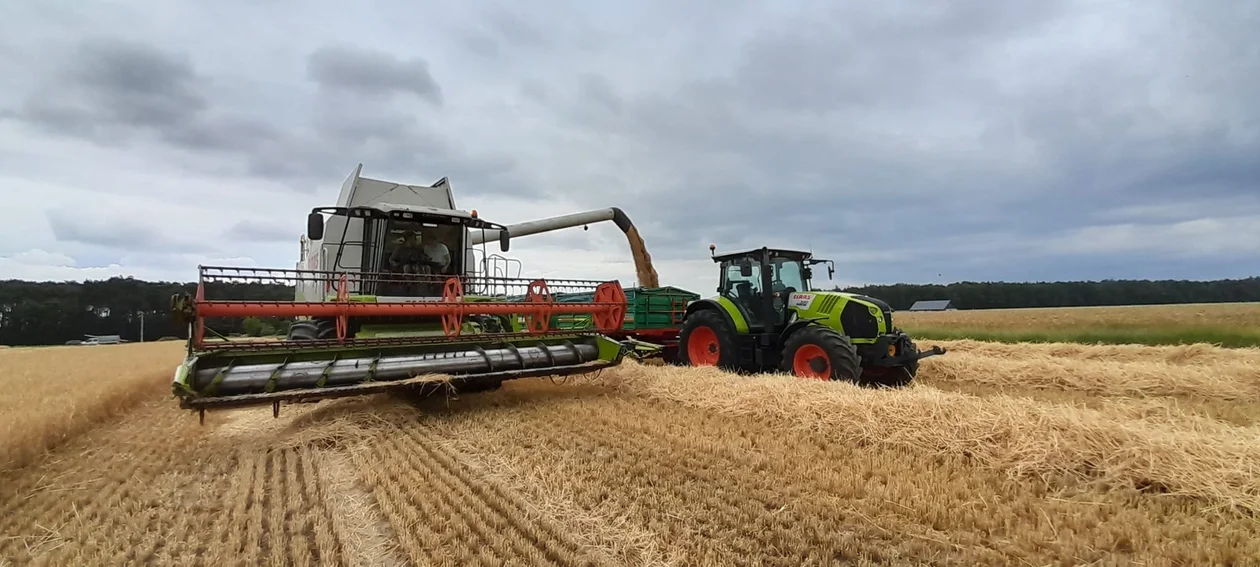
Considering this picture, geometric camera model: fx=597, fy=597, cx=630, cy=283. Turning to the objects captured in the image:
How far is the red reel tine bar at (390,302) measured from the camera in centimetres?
450

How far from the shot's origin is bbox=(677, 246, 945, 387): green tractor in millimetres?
6684

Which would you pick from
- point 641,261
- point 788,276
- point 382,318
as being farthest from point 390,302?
point 641,261

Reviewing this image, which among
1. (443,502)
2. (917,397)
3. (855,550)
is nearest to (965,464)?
(917,397)

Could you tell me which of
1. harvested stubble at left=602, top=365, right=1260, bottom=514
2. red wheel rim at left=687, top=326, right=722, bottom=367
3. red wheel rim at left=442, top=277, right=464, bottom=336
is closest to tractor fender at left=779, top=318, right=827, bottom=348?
red wheel rim at left=687, top=326, right=722, bottom=367

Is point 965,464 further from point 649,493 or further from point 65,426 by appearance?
point 65,426

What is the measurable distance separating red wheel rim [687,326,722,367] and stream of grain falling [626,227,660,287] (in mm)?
3954

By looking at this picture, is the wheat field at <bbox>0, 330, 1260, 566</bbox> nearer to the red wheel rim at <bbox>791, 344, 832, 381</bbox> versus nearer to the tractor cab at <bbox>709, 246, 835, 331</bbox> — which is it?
the red wheel rim at <bbox>791, 344, 832, 381</bbox>

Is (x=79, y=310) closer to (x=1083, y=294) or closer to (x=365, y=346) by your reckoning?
(x=365, y=346)

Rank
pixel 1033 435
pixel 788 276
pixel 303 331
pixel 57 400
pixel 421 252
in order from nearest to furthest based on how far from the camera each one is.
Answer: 1. pixel 1033 435
2. pixel 57 400
3. pixel 303 331
4. pixel 421 252
5. pixel 788 276

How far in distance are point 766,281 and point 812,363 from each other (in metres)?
1.45

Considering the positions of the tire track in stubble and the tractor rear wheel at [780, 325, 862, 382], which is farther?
the tractor rear wheel at [780, 325, 862, 382]

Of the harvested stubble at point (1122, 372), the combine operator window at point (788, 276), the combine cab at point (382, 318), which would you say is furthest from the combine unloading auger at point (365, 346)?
the harvested stubble at point (1122, 372)

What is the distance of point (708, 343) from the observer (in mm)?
8375

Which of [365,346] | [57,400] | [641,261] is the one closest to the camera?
[365,346]
